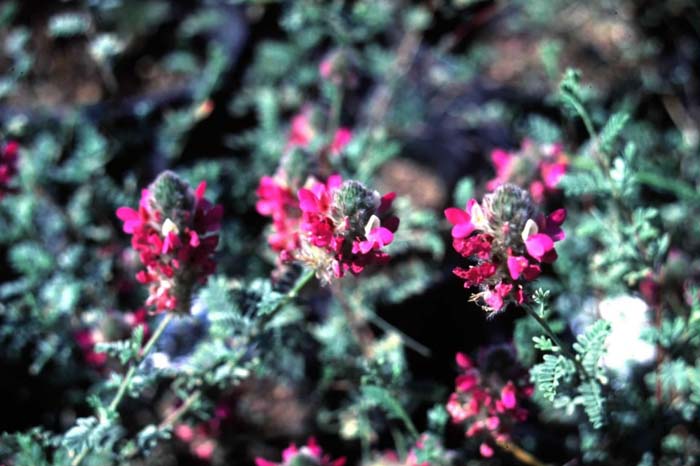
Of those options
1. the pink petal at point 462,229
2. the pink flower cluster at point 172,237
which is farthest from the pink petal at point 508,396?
the pink flower cluster at point 172,237

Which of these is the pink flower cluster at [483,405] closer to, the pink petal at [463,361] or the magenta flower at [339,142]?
the pink petal at [463,361]

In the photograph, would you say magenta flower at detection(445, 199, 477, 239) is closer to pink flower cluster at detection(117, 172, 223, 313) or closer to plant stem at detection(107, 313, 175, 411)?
pink flower cluster at detection(117, 172, 223, 313)

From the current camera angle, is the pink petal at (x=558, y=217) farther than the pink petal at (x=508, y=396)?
No

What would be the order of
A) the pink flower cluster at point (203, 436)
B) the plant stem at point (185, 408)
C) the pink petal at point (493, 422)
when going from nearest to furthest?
the pink petal at point (493, 422), the plant stem at point (185, 408), the pink flower cluster at point (203, 436)

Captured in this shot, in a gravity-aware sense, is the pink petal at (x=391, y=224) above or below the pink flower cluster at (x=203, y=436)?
above

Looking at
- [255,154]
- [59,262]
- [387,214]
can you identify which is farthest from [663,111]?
[59,262]

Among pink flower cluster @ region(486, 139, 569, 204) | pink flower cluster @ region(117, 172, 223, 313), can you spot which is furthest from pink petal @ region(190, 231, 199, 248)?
pink flower cluster @ region(486, 139, 569, 204)
